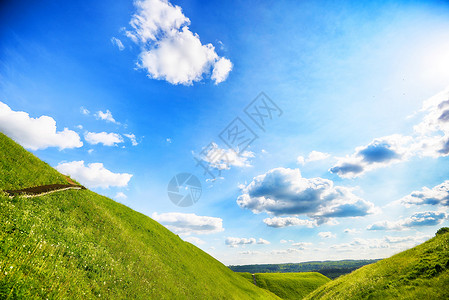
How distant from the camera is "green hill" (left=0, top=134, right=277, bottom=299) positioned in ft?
36.7

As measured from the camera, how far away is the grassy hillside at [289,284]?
93062 millimetres

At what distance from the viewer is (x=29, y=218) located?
1608cm

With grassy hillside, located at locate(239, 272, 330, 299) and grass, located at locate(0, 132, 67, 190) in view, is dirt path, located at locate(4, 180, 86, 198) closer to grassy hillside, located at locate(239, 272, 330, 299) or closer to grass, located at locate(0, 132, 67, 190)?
grass, located at locate(0, 132, 67, 190)

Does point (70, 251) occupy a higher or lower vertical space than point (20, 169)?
lower

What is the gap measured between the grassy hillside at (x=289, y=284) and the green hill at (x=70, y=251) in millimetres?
71714

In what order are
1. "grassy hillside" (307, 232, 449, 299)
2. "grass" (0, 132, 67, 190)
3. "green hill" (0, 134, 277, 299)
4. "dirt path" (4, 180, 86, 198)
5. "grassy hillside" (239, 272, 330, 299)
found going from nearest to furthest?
"green hill" (0, 134, 277, 299)
"grassy hillside" (307, 232, 449, 299)
"dirt path" (4, 180, 86, 198)
"grass" (0, 132, 67, 190)
"grassy hillside" (239, 272, 330, 299)

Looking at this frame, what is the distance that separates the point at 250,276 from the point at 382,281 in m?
101

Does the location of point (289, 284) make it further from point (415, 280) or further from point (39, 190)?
point (39, 190)

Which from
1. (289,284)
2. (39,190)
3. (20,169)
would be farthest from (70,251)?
(289,284)

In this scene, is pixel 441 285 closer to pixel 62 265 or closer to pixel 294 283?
pixel 62 265

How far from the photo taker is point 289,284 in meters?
101

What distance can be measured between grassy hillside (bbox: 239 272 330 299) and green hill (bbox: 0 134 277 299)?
235 ft

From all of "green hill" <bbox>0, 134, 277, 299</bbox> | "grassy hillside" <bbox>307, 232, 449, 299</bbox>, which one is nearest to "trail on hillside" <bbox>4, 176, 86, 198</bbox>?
"green hill" <bbox>0, 134, 277, 299</bbox>

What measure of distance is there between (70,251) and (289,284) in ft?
364
